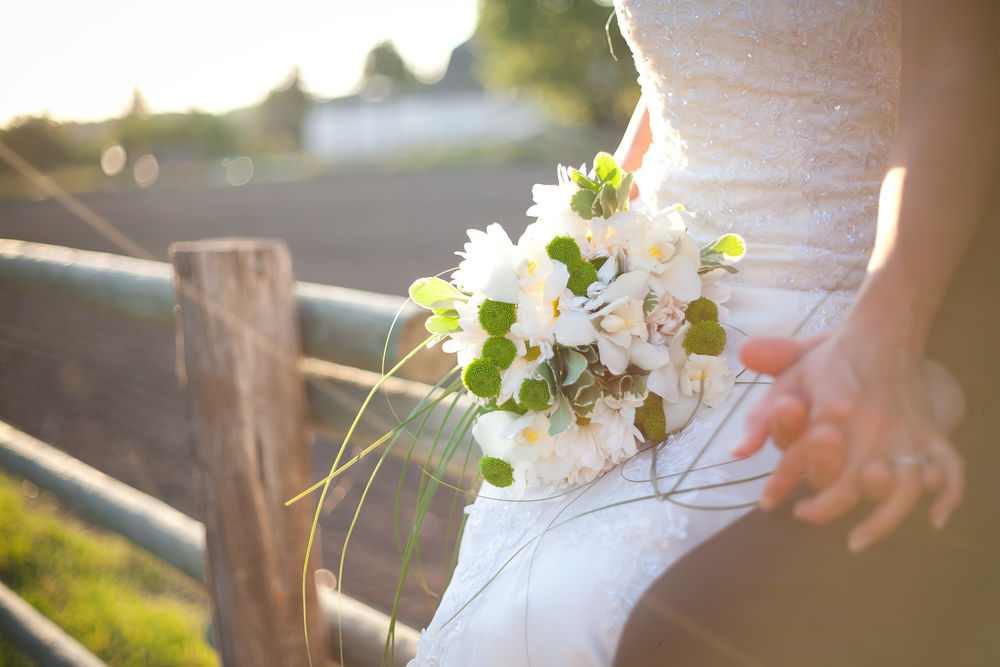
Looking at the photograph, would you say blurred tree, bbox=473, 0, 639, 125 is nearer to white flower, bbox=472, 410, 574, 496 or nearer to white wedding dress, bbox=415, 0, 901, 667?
white wedding dress, bbox=415, 0, 901, 667

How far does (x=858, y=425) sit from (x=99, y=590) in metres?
2.85

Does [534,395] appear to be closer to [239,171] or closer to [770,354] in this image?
[770,354]

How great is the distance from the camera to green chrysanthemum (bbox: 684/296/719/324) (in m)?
0.97

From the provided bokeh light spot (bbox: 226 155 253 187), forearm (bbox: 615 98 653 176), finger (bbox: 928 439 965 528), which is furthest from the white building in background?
finger (bbox: 928 439 965 528)

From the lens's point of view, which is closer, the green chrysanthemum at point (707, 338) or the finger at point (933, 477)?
the finger at point (933, 477)

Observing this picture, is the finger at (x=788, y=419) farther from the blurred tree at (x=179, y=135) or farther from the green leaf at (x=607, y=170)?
the blurred tree at (x=179, y=135)

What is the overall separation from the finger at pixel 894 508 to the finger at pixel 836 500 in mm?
22

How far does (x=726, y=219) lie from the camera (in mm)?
1159

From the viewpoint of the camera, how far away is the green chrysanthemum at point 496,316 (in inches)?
36.8

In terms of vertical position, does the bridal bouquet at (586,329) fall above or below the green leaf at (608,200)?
below

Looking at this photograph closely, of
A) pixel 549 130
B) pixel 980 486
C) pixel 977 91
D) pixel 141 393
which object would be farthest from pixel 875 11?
pixel 549 130

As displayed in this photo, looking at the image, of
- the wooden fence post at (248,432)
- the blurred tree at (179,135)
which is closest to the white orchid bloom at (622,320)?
the wooden fence post at (248,432)

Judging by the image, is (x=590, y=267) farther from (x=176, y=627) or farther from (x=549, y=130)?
(x=549, y=130)

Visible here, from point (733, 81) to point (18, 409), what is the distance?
5.02 meters
